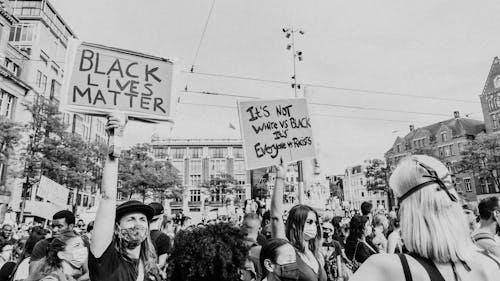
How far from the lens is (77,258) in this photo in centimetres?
354

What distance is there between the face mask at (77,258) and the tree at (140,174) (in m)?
36.7

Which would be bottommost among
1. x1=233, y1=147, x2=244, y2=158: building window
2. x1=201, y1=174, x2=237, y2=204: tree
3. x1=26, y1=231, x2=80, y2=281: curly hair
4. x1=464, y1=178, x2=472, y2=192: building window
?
x1=26, y1=231, x2=80, y2=281: curly hair

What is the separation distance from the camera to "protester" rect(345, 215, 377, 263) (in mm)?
5380

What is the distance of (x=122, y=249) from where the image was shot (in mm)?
2742

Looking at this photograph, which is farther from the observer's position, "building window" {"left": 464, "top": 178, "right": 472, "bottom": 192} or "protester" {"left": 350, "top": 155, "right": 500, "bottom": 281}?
"building window" {"left": 464, "top": 178, "right": 472, "bottom": 192}

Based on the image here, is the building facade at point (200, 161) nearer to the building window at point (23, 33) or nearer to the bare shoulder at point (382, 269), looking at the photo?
the building window at point (23, 33)

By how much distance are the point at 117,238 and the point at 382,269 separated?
214 cm

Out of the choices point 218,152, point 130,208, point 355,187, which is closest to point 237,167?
point 218,152

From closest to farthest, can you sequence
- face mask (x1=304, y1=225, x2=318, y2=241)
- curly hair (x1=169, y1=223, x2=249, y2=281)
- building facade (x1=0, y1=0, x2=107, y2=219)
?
curly hair (x1=169, y1=223, x2=249, y2=281) → face mask (x1=304, y1=225, x2=318, y2=241) → building facade (x1=0, y1=0, x2=107, y2=219)

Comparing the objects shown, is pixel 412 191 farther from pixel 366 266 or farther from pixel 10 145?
pixel 10 145

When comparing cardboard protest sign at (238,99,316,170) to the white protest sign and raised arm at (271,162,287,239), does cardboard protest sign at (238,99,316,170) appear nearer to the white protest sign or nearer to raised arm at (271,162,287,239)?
raised arm at (271,162,287,239)

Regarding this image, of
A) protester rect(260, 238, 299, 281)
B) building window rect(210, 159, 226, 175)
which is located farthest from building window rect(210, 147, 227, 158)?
protester rect(260, 238, 299, 281)

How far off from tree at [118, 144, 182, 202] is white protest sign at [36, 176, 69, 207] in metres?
27.3

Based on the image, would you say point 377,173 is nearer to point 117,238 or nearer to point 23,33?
point 23,33
